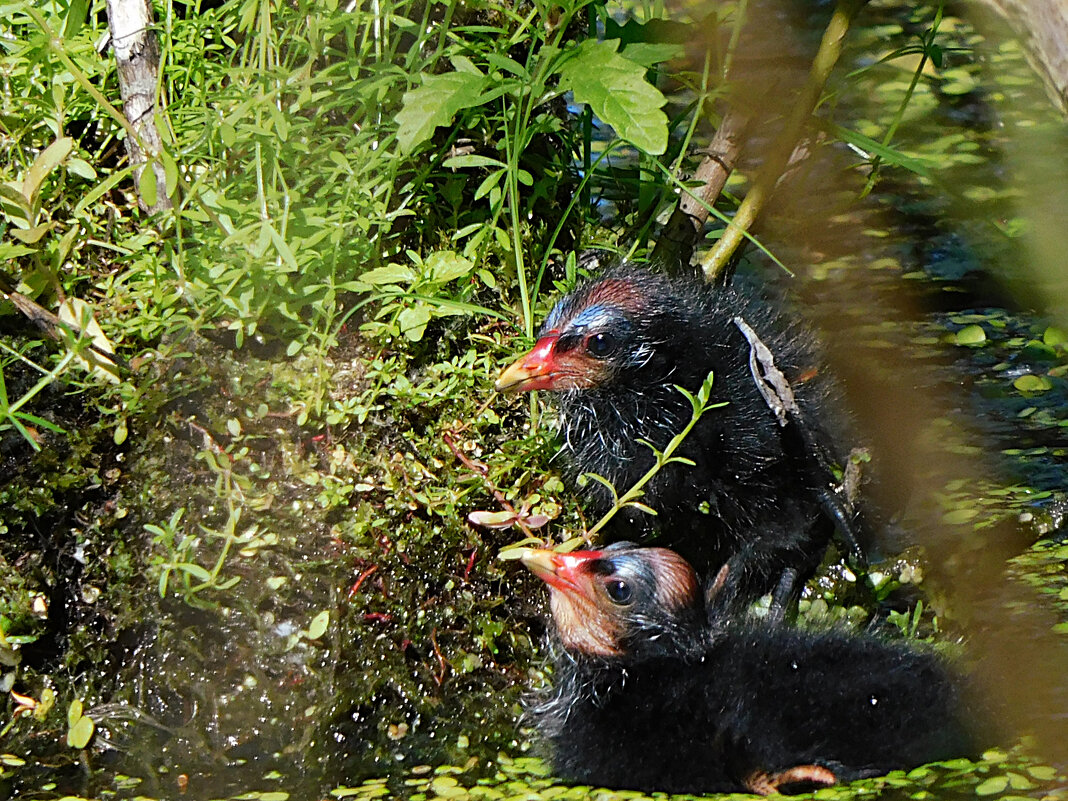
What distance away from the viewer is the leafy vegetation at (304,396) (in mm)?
2723

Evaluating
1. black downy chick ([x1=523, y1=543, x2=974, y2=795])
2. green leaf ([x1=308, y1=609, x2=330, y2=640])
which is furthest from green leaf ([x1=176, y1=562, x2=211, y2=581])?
black downy chick ([x1=523, y1=543, x2=974, y2=795])

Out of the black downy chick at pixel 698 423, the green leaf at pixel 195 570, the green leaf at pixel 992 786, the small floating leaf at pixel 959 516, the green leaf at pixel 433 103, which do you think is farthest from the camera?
the small floating leaf at pixel 959 516

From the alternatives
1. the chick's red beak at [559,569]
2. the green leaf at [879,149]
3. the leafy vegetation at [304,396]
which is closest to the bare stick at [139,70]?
the leafy vegetation at [304,396]

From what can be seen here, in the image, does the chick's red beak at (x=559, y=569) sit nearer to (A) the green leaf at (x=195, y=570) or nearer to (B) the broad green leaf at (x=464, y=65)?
(A) the green leaf at (x=195, y=570)

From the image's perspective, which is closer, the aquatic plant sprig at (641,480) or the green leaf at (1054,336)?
the aquatic plant sprig at (641,480)

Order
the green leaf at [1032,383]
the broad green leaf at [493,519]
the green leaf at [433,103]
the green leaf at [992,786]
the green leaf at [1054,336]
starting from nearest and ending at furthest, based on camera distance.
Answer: the green leaf at [992,786] < the green leaf at [433,103] < the broad green leaf at [493,519] < the green leaf at [1032,383] < the green leaf at [1054,336]

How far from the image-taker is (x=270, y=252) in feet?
9.72

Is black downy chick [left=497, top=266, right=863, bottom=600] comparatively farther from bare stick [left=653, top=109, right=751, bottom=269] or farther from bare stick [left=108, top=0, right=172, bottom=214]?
bare stick [left=108, top=0, right=172, bottom=214]

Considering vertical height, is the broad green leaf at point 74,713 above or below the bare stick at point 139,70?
below

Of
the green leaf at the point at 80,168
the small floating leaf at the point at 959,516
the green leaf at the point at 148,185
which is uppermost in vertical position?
the green leaf at the point at 148,185

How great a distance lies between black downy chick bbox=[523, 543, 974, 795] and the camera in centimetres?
253

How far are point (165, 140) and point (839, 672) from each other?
2.25 m

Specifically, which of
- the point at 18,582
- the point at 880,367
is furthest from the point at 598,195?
the point at 18,582

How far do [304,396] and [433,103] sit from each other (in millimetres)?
870
